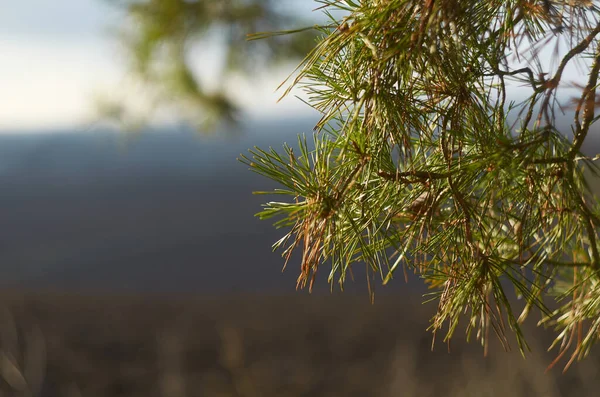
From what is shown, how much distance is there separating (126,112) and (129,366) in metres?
1.08

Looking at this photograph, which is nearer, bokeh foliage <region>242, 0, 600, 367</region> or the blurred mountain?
bokeh foliage <region>242, 0, 600, 367</region>

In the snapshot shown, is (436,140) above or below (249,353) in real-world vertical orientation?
above

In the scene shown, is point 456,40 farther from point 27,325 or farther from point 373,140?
point 27,325

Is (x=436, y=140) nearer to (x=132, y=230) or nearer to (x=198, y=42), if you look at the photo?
(x=198, y=42)

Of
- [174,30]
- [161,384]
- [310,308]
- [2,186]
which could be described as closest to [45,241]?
[2,186]

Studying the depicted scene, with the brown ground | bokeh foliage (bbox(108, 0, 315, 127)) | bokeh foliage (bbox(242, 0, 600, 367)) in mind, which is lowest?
the brown ground

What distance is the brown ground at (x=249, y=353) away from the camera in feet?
7.16

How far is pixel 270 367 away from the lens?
2.50 m

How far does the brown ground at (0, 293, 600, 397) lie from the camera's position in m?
2.18

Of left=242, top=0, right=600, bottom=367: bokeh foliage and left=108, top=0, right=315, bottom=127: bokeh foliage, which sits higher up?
left=108, top=0, right=315, bottom=127: bokeh foliage

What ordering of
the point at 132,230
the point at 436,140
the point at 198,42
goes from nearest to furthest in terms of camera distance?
1. the point at 436,140
2. the point at 198,42
3. the point at 132,230

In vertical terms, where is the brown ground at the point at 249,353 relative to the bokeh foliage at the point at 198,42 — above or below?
below

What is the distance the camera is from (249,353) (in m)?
2.63

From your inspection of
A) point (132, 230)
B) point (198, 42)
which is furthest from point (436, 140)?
point (132, 230)
